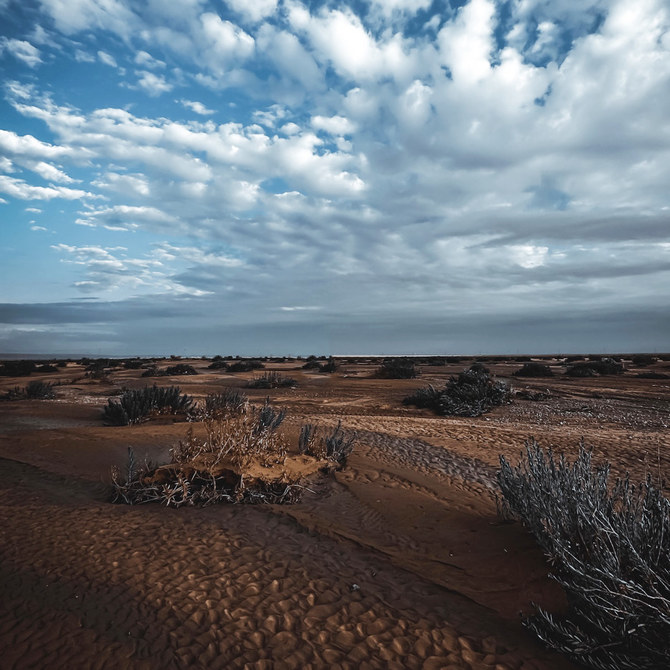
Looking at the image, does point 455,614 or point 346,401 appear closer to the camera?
point 455,614

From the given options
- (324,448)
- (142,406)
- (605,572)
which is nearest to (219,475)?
(324,448)

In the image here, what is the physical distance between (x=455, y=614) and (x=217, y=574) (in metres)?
1.86

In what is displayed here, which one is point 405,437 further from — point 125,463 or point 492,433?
point 125,463

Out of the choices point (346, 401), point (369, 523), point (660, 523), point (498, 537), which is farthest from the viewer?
point (346, 401)

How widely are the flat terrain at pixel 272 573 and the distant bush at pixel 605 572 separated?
0.79ft

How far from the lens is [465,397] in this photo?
583 inches

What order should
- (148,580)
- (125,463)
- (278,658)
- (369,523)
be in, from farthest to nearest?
(125,463)
(369,523)
(148,580)
(278,658)

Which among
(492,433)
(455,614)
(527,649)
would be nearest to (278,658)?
(455,614)

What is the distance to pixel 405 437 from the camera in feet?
31.1

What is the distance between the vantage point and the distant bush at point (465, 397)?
549 inches

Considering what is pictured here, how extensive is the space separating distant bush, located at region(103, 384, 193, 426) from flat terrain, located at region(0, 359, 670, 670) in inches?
112

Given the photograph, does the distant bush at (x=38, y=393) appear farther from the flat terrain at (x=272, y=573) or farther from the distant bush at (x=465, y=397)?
the distant bush at (x=465, y=397)

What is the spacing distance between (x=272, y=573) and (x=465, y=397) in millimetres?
12101

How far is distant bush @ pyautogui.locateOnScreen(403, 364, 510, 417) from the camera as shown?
13945 millimetres
